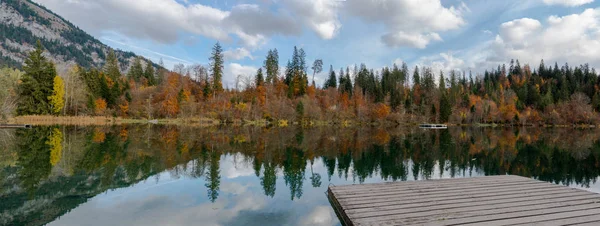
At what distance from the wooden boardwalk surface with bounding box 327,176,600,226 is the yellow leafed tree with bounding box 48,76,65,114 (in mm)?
62217

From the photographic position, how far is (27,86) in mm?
52531

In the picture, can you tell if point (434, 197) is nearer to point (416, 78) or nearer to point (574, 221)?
point (574, 221)

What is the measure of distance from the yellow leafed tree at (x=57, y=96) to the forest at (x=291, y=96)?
0.14m

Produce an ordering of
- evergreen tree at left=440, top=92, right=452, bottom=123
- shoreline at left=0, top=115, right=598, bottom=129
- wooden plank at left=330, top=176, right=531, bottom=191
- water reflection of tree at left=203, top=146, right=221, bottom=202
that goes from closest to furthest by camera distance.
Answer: wooden plank at left=330, top=176, right=531, bottom=191 < water reflection of tree at left=203, top=146, right=221, bottom=202 < shoreline at left=0, top=115, right=598, bottom=129 < evergreen tree at left=440, top=92, right=452, bottom=123

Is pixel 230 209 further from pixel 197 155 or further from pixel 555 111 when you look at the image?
pixel 555 111

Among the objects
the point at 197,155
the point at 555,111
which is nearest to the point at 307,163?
the point at 197,155

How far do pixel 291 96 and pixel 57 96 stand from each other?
152ft

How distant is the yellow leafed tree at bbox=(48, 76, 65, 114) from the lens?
54.8m

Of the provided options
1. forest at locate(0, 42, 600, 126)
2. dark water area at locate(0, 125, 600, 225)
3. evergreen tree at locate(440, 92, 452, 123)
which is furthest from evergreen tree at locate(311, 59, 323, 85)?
dark water area at locate(0, 125, 600, 225)

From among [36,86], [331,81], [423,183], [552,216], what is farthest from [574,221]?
[331,81]

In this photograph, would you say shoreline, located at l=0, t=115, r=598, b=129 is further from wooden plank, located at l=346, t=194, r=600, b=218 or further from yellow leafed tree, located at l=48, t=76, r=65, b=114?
wooden plank, located at l=346, t=194, r=600, b=218

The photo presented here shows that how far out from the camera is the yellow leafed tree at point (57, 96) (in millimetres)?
54844

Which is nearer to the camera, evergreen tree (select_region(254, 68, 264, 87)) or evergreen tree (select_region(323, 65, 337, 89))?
evergreen tree (select_region(254, 68, 264, 87))

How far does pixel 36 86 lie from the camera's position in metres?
53.0
